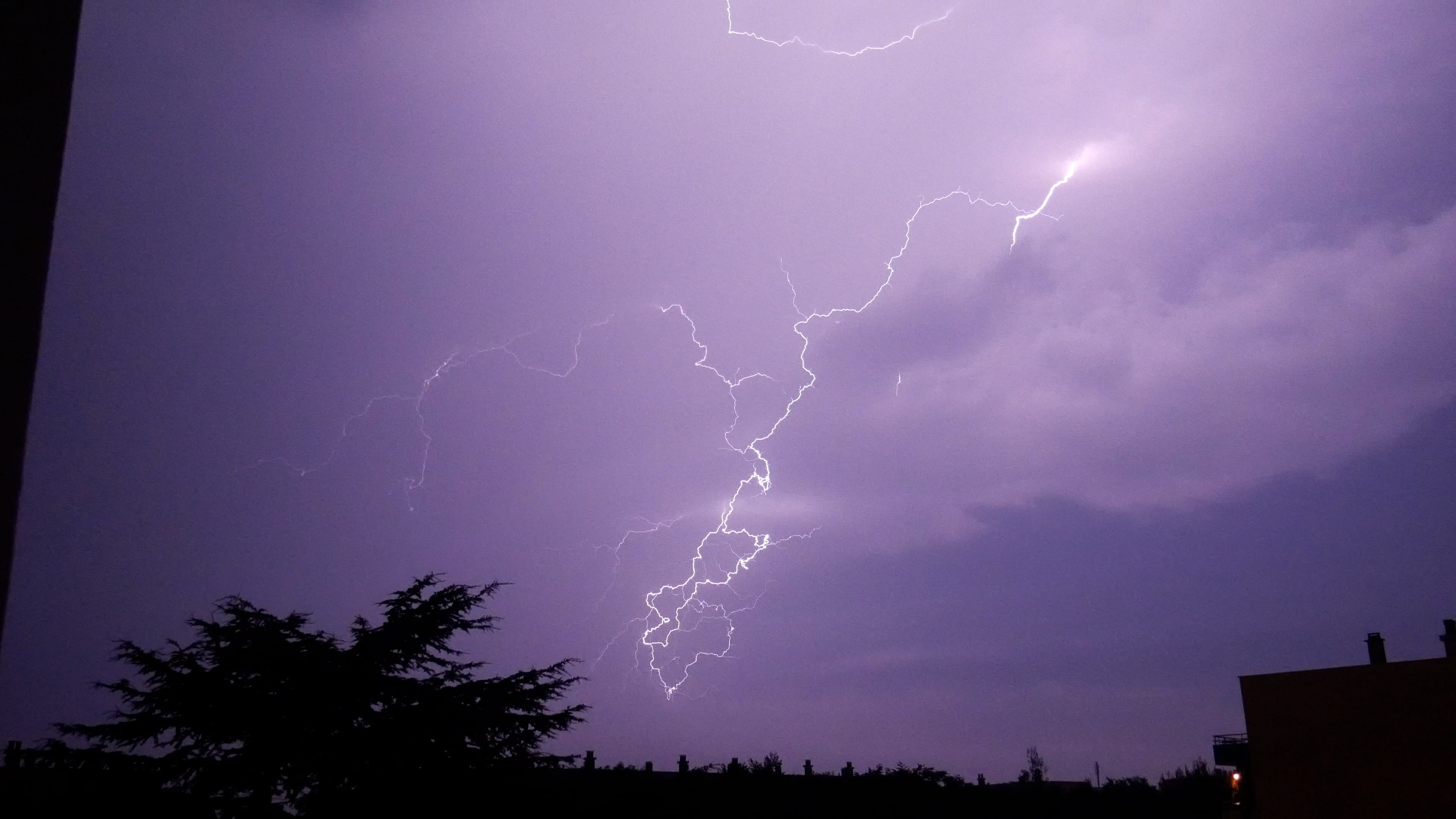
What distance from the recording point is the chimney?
19281 mm

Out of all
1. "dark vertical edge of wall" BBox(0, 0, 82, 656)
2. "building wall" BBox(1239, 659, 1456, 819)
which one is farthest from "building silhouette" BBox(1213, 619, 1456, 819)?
"dark vertical edge of wall" BBox(0, 0, 82, 656)

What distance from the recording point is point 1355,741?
1603cm

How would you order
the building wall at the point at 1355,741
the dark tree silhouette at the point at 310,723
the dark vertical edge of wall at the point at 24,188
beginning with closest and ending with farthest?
the dark vertical edge of wall at the point at 24,188
the dark tree silhouette at the point at 310,723
the building wall at the point at 1355,741

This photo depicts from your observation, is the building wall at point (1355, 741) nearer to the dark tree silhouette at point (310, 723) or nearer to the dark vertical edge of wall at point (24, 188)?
the dark tree silhouette at point (310, 723)

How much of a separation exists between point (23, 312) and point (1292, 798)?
20612 millimetres

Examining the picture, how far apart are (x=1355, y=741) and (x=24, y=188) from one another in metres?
19.9

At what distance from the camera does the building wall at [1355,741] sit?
15.1m

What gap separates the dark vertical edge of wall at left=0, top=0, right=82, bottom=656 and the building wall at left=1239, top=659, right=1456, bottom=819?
19.2 metres

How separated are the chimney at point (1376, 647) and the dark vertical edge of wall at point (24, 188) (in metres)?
23.7

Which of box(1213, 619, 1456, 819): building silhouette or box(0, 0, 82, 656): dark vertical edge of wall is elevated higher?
box(0, 0, 82, 656): dark vertical edge of wall

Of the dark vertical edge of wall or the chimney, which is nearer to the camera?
the dark vertical edge of wall

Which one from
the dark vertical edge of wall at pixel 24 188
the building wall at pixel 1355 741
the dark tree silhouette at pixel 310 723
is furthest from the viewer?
the building wall at pixel 1355 741

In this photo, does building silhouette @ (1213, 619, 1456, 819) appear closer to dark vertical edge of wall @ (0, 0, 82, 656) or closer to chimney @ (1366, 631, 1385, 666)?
chimney @ (1366, 631, 1385, 666)

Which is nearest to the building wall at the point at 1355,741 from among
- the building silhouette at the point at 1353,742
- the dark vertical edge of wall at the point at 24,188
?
the building silhouette at the point at 1353,742
